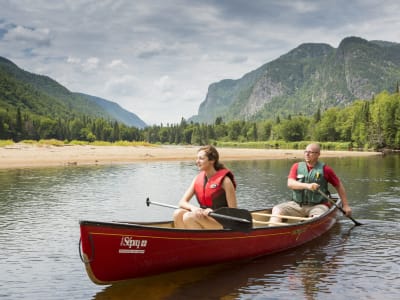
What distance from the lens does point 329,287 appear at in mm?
8578

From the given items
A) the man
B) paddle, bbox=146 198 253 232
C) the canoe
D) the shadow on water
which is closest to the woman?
paddle, bbox=146 198 253 232

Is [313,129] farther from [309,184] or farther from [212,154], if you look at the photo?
[212,154]

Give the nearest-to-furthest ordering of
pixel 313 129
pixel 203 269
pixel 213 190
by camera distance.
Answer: pixel 213 190
pixel 203 269
pixel 313 129

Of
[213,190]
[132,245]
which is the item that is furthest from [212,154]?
[132,245]

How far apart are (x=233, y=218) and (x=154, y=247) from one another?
170cm

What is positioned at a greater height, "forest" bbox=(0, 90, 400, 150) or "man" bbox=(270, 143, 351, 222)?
"forest" bbox=(0, 90, 400, 150)

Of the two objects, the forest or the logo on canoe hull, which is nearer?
the logo on canoe hull

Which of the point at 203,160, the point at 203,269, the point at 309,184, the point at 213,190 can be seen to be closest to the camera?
the point at 203,160

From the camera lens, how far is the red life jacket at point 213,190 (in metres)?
8.87

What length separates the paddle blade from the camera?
860 cm

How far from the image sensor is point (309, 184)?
11.5m

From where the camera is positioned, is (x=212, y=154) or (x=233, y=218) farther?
(x=212, y=154)

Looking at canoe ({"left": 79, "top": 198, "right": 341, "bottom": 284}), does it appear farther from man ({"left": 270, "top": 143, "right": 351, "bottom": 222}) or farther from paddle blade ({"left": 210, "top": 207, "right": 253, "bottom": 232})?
man ({"left": 270, "top": 143, "right": 351, "bottom": 222})

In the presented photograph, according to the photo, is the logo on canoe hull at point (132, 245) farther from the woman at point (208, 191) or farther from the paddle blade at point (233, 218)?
the paddle blade at point (233, 218)
